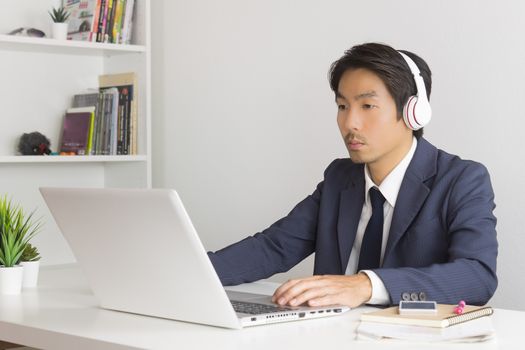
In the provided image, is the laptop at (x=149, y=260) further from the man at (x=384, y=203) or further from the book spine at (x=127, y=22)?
the book spine at (x=127, y=22)

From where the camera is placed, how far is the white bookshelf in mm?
3688

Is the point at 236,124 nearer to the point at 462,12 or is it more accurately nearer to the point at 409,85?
the point at 462,12

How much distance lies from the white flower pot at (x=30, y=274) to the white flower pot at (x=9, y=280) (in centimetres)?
7

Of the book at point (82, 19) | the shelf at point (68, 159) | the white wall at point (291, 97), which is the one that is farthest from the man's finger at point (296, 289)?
the book at point (82, 19)

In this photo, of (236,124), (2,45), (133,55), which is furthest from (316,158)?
(2,45)

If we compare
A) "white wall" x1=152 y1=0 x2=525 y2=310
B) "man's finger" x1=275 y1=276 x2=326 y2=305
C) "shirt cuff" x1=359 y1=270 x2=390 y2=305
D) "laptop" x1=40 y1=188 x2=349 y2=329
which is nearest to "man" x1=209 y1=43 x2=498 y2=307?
"shirt cuff" x1=359 y1=270 x2=390 y2=305

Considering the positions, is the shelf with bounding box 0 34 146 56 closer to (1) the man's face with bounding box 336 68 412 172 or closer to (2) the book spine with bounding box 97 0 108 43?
(2) the book spine with bounding box 97 0 108 43

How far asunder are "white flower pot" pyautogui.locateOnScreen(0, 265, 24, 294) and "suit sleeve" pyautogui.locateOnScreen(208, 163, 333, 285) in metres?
0.45

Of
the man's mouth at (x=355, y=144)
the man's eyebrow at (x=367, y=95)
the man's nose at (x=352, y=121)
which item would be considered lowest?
the man's mouth at (x=355, y=144)

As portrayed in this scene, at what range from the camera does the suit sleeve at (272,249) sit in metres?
2.21

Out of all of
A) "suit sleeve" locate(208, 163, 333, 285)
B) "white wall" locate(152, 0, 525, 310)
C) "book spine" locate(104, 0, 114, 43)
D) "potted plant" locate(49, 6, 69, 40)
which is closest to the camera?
"suit sleeve" locate(208, 163, 333, 285)

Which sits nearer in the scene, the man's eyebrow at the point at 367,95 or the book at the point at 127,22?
the man's eyebrow at the point at 367,95

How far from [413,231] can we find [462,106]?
85 centimetres

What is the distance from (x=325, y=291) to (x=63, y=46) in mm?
2187
